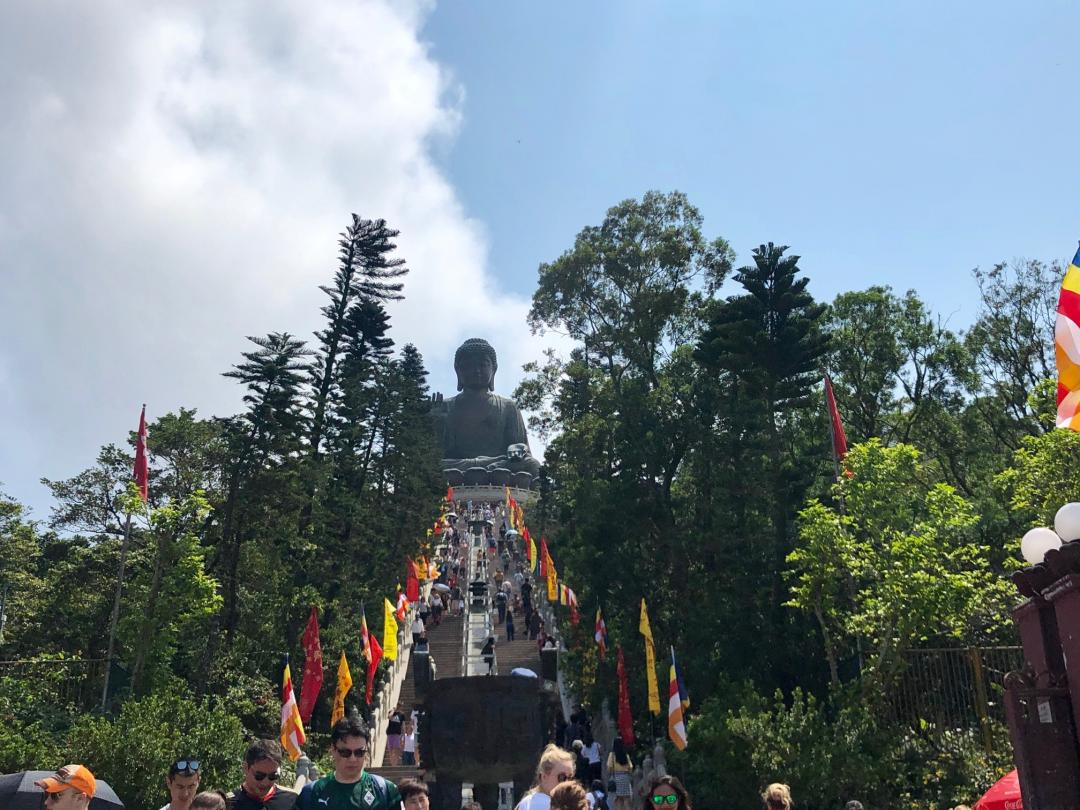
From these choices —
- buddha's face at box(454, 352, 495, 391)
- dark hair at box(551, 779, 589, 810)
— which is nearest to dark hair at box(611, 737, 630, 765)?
dark hair at box(551, 779, 589, 810)

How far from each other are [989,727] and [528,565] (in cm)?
3070

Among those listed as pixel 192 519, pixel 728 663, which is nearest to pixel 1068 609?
pixel 728 663

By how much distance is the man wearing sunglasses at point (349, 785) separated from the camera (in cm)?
412

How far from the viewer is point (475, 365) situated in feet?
229

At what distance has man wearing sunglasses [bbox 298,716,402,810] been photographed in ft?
13.5

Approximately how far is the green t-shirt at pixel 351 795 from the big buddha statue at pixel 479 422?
205 feet

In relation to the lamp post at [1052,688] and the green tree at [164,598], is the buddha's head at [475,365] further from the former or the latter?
the lamp post at [1052,688]

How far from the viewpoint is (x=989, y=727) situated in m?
11.0

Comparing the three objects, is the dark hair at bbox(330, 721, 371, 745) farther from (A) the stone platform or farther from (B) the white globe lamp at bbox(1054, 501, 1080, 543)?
(A) the stone platform

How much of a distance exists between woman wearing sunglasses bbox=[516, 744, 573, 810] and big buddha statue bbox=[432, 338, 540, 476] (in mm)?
61580

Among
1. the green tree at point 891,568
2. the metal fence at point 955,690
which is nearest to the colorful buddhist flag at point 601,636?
Answer: the green tree at point 891,568

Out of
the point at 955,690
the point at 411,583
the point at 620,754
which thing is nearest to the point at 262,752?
the point at 955,690

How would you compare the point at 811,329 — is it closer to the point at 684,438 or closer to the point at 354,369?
the point at 684,438

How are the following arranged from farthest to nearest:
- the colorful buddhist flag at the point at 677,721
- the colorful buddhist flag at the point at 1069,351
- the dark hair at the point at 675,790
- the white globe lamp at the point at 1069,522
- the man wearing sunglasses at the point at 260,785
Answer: the colorful buddhist flag at the point at 677,721
the colorful buddhist flag at the point at 1069,351
the white globe lamp at the point at 1069,522
the dark hair at the point at 675,790
the man wearing sunglasses at the point at 260,785
